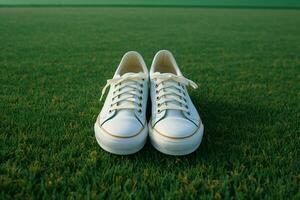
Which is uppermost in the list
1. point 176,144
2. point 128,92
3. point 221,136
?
point 128,92

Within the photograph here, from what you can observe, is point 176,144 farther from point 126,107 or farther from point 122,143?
point 126,107

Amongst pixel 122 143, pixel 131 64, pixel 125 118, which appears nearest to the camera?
pixel 122 143

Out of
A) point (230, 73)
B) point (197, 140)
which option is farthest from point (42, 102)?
point (230, 73)

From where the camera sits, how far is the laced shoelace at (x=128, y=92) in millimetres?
2004

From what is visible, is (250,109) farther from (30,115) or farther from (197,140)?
(30,115)

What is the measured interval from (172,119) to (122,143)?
34 cm

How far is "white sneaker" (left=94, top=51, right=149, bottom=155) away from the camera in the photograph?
5.65ft

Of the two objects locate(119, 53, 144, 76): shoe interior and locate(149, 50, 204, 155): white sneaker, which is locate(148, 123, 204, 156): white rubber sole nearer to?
locate(149, 50, 204, 155): white sneaker

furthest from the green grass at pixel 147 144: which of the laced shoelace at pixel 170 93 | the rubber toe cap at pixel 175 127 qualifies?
the laced shoelace at pixel 170 93

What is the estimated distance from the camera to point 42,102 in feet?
Result: 8.86

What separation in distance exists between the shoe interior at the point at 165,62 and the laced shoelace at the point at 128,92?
413 millimetres

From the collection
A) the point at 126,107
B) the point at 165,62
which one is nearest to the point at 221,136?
the point at 126,107

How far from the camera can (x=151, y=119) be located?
199 cm

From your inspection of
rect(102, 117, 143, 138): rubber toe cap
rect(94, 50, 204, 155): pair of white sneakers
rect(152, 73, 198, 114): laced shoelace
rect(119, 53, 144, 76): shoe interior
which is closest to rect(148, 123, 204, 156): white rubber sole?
rect(94, 50, 204, 155): pair of white sneakers
